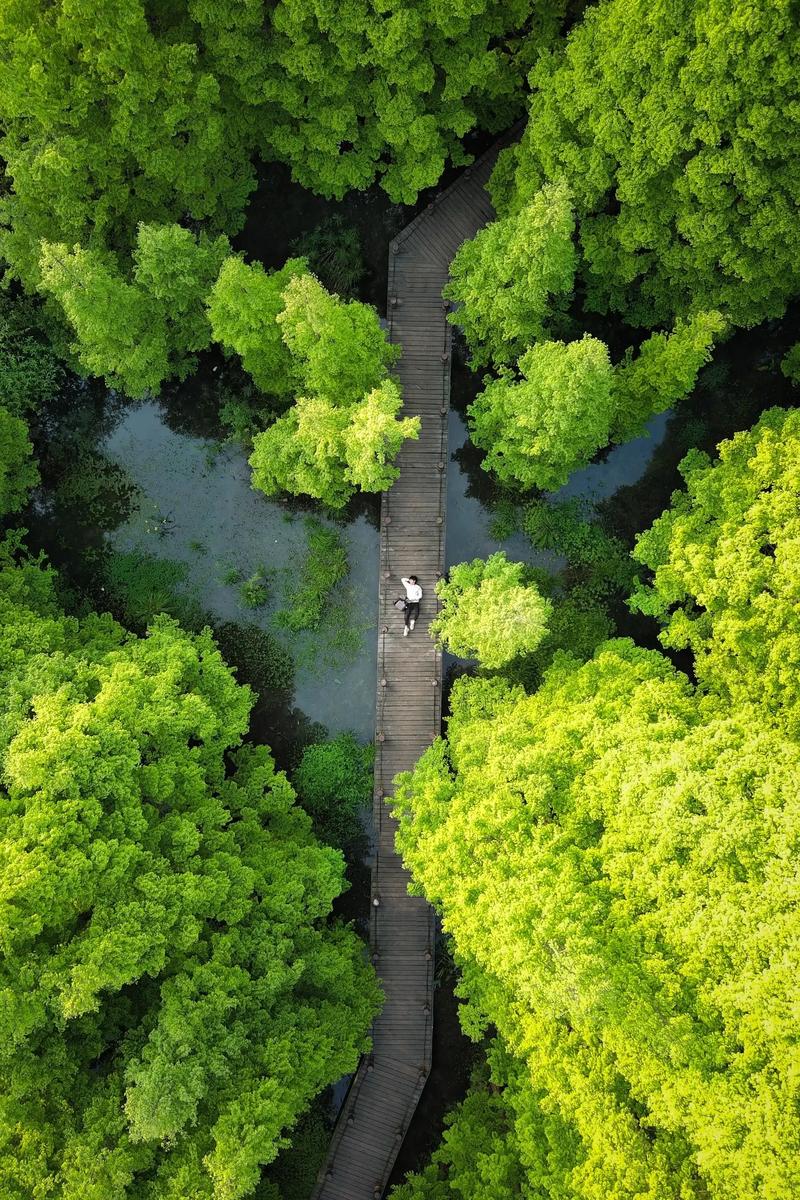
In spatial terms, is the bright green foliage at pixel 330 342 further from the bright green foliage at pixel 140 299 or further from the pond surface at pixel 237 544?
the pond surface at pixel 237 544

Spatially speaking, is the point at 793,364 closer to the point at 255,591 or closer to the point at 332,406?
the point at 332,406

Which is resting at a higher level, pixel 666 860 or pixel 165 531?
pixel 165 531

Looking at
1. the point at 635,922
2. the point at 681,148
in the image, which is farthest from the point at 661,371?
the point at 635,922

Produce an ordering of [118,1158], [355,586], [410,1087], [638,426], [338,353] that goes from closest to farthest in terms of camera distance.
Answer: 1. [118,1158]
2. [338,353]
3. [638,426]
4. [410,1087]
5. [355,586]

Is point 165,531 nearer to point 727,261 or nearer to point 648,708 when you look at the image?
point 648,708

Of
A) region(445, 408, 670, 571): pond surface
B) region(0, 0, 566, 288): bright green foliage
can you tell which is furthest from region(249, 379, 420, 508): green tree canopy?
region(0, 0, 566, 288): bright green foliage

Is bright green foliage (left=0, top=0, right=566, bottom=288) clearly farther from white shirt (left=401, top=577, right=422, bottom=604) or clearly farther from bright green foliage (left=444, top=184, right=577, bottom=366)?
white shirt (left=401, top=577, right=422, bottom=604)

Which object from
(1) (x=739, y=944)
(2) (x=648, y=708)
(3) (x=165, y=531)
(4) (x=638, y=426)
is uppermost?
(4) (x=638, y=426)

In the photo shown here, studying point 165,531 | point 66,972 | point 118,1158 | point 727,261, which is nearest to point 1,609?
point 165,531
